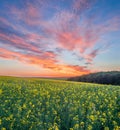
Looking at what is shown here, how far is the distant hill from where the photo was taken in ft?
208

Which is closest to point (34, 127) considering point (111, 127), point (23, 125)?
point (23, 125)

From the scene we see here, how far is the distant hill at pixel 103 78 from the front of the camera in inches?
2494

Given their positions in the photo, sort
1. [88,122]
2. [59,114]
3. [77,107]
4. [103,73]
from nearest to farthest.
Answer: [88,122], [59,114], [77,107], [103,73]

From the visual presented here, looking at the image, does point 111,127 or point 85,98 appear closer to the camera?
point 111,127

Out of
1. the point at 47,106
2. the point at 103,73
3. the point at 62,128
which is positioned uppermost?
the point at 103,73

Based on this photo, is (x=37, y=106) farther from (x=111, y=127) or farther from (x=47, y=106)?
(x=111, y=127)

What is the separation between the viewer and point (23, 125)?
521 inches

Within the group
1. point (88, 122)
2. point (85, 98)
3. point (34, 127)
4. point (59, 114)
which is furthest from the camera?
point (85, 98)

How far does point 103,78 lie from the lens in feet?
217

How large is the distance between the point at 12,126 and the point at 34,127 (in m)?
1.30

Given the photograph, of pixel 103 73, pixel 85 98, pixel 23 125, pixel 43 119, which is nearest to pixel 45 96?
pixel 85 98

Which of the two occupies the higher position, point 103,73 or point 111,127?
point 103,73

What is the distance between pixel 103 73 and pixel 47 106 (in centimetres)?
5426

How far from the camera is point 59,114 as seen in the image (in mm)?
15586
